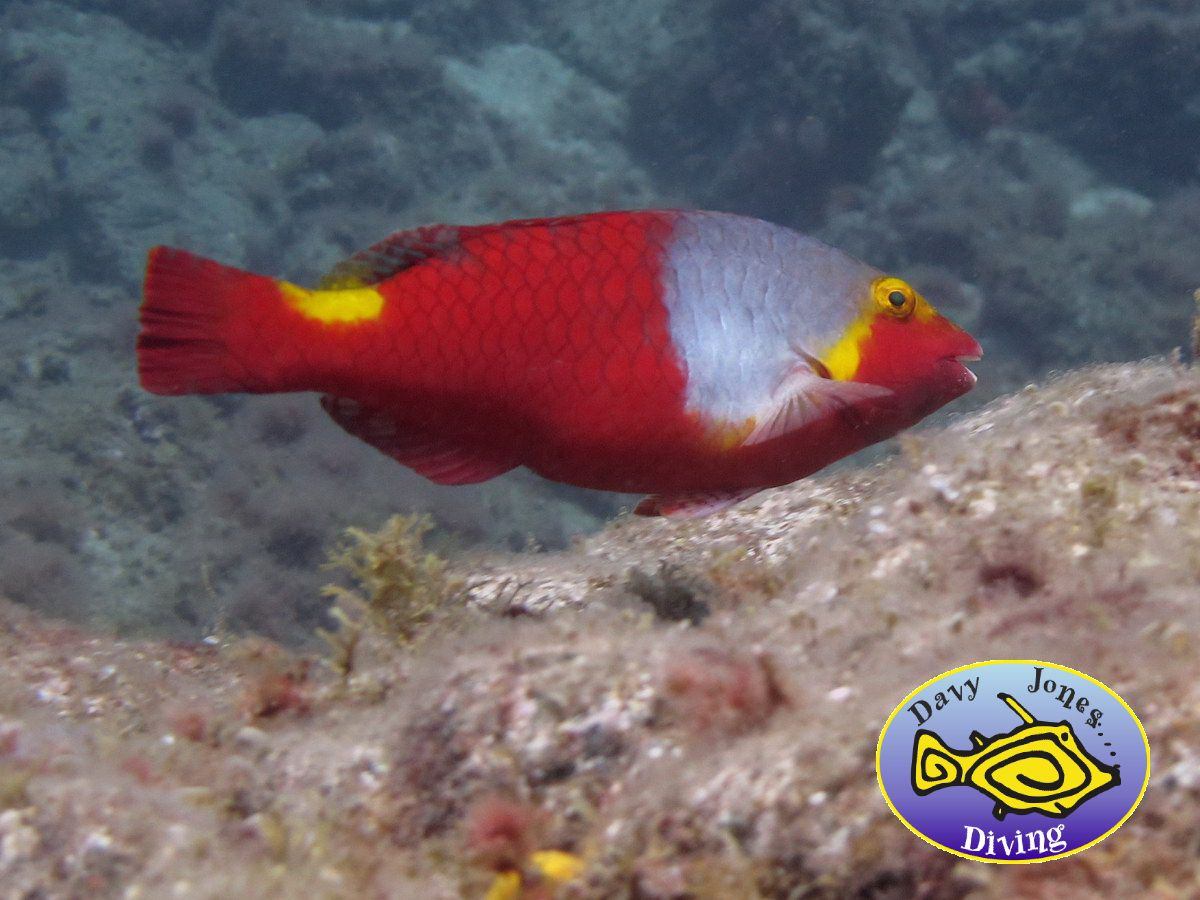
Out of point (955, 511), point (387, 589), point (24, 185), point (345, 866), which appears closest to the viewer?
point (345, 866)

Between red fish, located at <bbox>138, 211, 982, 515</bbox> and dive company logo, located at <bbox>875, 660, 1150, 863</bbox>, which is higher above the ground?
red fish, located at <bbox>138, 211, 982, 515</bbox>

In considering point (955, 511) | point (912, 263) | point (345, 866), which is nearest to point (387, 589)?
point (345, 866)

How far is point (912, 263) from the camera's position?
17734mm

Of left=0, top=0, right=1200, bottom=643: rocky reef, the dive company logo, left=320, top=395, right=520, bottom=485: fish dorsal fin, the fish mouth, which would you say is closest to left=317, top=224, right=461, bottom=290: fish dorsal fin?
left=320, top=395, right=520, bottom=485: fish dorsal fin

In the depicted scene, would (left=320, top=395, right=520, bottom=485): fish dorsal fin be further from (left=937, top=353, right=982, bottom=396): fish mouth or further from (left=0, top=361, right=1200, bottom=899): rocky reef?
(left=937, top=353, right=982, bottom=396): fish mouth

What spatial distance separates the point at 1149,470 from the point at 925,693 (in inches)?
54.0

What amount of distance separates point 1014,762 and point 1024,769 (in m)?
0.02

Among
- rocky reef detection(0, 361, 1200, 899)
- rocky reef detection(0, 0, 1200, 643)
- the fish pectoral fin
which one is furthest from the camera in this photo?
rocky reef detection(0, 0, 1200, 643)

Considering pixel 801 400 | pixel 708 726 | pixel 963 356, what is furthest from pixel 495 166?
pixel 708 726

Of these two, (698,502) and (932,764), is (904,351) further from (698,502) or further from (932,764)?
(932,764)

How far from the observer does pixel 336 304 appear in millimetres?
1923

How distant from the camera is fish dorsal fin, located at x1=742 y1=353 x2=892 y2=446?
6.51ft

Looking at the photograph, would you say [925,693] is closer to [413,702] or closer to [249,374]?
[413,702]

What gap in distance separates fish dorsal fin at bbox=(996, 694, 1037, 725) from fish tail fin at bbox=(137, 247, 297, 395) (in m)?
1.63
